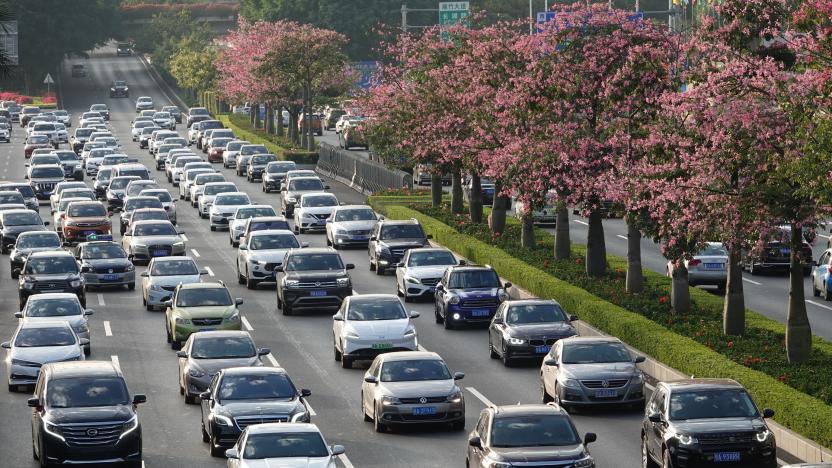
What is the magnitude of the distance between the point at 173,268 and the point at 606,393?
19.2m

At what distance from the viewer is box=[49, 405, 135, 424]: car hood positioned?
2920 centimetres

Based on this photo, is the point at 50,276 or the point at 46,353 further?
the point at 50,276

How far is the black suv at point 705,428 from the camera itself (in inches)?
1045

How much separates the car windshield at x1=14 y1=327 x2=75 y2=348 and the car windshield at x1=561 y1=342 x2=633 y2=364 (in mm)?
10962

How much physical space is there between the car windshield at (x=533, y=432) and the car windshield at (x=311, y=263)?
2142cm

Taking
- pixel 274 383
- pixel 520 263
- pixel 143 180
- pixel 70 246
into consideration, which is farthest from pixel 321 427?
pixel 143 180

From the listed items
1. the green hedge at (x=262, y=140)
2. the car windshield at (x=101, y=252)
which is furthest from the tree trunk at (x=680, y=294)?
the green hedge at (x=262, y=140)

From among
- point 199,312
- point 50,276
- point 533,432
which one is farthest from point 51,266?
point 533,432

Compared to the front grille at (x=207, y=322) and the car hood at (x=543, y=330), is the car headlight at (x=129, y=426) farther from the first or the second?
the front grille at (x=207, y=322)

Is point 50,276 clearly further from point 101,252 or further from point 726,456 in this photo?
point 726,456

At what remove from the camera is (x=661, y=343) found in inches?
1454

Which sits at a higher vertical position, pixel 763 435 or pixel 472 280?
pixel 763 435

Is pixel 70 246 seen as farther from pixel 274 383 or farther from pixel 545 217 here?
Result: pixel 274 383

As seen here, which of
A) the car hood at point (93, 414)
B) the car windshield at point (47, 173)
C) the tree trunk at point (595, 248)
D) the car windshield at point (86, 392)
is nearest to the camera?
the car hood at point (93, 414)
